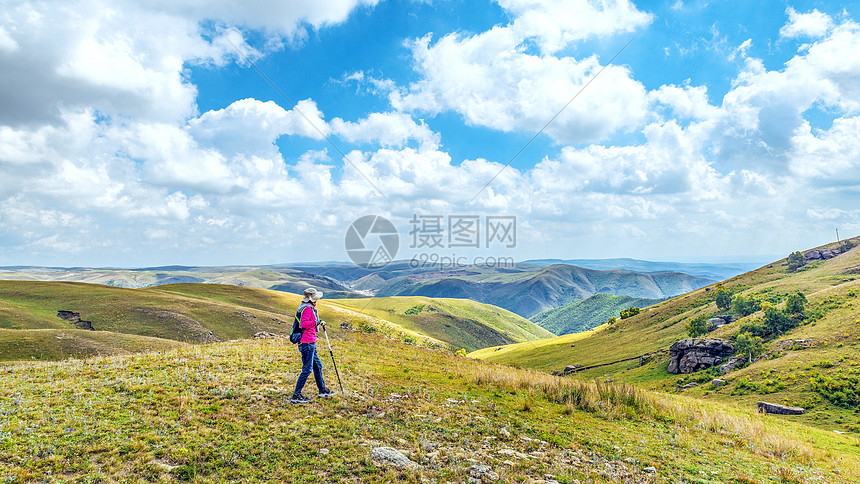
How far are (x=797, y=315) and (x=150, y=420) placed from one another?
8805 centimetres

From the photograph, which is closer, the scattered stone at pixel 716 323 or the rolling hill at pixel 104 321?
the rolling hill at pixel 104 321

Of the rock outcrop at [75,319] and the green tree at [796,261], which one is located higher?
the green tree at [796,261]

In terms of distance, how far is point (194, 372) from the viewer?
1523cm

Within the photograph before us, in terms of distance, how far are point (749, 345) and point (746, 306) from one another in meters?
33.0

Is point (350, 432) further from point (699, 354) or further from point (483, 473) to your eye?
point (699, 354)

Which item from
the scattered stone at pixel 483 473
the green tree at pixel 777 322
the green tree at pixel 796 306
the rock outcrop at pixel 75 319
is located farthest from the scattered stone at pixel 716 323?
the rock outcrop at pixel 75 319

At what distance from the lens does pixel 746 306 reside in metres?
83.2

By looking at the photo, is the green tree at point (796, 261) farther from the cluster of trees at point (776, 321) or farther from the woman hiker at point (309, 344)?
the woman hiker at point (309, 344)

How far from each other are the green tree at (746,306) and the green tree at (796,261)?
64745mm

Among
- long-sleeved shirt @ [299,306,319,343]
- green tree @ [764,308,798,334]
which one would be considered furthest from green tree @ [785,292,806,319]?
long-sleeved shirt @ [299,306,319,343]

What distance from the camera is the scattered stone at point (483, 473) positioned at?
9.14 m

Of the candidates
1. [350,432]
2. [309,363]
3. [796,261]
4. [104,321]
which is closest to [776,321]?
[350,432]

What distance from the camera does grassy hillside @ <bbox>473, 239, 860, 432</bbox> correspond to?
36.6 m

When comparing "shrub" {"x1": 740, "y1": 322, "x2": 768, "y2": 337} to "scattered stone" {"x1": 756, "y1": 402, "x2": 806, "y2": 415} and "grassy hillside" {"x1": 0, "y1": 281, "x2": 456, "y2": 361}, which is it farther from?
"grassy hillside" {"x1": 0, "y1": 281, "x2": 456, "y2": 361}
